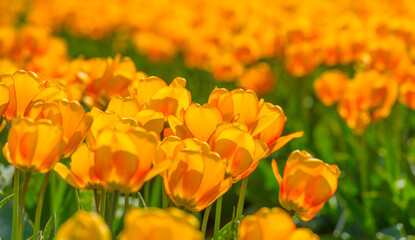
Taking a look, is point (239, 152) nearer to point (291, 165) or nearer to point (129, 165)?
point (291, 165)

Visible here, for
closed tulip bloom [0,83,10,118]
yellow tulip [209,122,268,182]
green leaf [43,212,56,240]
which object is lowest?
green leaf [43,212,56,240]

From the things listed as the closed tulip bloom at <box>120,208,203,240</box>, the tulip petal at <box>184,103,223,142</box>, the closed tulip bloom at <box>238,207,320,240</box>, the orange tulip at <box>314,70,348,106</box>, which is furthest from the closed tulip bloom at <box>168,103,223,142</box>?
the orange tulip at <box>314,70,348,106</box>

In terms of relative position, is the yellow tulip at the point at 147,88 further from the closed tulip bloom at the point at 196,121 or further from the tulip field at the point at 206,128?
the closed tulip bloom at the point at 196,121

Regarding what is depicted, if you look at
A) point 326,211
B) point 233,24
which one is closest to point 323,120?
point 326,211

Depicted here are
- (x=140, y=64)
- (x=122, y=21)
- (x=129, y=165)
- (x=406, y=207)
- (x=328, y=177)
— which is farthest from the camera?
(x=122, y=21)

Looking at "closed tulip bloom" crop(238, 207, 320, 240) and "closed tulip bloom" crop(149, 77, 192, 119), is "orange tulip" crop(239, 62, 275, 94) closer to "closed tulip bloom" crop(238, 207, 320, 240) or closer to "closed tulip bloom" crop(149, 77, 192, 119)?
"closed tulip bloom" crop(149, 77, 192, 119)

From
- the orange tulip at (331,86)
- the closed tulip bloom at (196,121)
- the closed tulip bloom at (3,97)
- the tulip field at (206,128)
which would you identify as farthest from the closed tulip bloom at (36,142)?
the orange tulip at (331,86)
